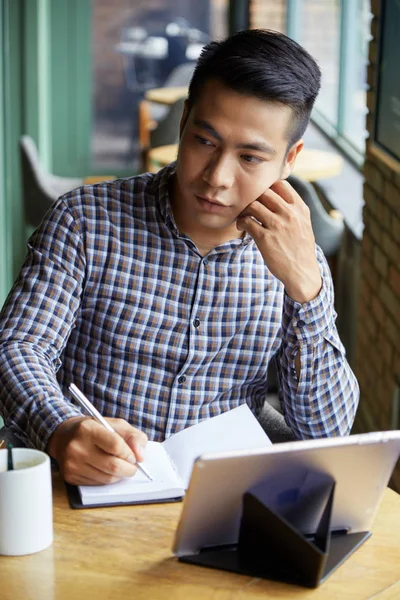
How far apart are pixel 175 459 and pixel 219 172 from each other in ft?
1.72

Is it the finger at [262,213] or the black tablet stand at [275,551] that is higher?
the finger at [262,213]

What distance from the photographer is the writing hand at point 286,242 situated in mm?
1754

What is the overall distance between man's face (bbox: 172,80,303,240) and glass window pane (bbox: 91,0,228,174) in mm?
5842

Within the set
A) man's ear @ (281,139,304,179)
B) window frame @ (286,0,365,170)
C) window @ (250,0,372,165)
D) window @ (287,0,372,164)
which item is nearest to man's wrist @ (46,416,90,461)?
man's ear @ (281,139,304,179)

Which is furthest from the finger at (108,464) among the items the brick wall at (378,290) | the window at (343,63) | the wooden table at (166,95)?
the wooden table at (166,95)

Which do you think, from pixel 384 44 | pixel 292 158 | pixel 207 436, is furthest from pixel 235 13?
pixel 207 436

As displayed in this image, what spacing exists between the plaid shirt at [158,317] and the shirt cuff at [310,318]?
1cm

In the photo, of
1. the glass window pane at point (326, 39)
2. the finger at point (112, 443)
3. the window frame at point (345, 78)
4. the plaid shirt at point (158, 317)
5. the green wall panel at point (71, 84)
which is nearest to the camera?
the finger at point (112, 443)

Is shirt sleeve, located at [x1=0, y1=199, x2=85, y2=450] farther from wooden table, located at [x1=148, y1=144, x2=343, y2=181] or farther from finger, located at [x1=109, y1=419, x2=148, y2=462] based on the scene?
wooden table, located at [x1=148, y1=144, x2=343, y2=181]

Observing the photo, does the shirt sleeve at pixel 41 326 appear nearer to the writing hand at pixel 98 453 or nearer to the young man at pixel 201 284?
the young man at pixel 201 284

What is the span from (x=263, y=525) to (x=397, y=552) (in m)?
0.22

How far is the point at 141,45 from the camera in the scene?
24.7 ft

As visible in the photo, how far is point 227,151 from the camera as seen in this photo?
1729 millimetres

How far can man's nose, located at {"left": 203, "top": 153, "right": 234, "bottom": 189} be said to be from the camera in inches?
67.5
